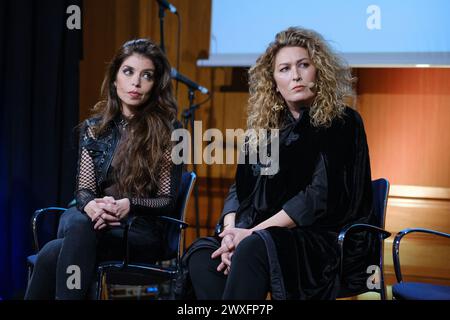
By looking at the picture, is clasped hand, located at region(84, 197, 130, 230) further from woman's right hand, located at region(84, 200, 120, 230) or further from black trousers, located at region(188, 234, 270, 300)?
black trousers, located at region(188, 234, 270, 300)

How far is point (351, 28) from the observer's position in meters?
3.61

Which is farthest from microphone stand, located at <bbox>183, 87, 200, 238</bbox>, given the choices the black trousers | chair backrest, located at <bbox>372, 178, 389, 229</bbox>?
the black trousers

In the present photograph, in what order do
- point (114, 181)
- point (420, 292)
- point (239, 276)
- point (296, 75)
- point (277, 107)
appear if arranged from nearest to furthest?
point (239, 276), point (420, 292), point (296, 75), point (277, 107), point (114, 181)

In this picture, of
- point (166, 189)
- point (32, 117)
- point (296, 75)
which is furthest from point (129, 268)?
point (32, 117)

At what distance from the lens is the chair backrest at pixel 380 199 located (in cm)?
241

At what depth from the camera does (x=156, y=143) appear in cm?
265

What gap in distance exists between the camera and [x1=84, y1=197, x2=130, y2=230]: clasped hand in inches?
95.1

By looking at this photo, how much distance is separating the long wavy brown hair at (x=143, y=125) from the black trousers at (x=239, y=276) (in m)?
0.55

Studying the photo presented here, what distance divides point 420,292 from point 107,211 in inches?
48.4

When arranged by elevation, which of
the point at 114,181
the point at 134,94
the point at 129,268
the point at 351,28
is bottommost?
the point at 129,268

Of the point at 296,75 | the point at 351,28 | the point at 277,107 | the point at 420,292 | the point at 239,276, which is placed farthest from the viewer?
the point at 351,28

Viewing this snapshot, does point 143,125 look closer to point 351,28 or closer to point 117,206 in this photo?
point 117,206
